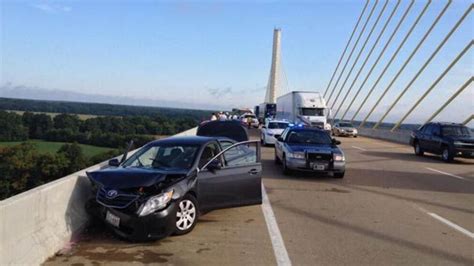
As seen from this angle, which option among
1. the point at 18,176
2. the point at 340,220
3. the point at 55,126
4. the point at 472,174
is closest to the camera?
the point at 340,220

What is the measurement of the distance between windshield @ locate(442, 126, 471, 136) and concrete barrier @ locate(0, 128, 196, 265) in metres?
19.0

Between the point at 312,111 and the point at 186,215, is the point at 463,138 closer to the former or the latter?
the point at 186,215

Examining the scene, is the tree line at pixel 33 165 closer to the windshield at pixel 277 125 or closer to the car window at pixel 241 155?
the windshield at pixel 277 125

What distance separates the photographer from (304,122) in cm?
4222

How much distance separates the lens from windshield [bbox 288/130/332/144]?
15.6 meters

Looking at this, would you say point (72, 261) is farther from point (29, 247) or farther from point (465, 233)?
point (465, 233)

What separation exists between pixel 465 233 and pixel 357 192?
4.11m

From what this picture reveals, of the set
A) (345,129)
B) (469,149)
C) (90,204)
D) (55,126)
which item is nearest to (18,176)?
(55,126)

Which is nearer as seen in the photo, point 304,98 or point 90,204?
point 90,204

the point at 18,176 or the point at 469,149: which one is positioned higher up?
the point at 469,149

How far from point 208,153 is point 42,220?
3041mm

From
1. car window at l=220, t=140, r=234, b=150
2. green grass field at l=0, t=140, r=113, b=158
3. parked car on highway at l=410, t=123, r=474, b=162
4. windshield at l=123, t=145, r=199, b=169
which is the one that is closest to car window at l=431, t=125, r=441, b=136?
parked car on highway at l=410, t=123, r=474, b=162

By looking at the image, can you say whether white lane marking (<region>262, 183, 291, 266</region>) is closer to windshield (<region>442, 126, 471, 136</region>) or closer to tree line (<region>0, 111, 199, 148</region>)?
windshield (<region>442, 126, 471, 136</region>)

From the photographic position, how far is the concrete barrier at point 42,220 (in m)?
5.29
